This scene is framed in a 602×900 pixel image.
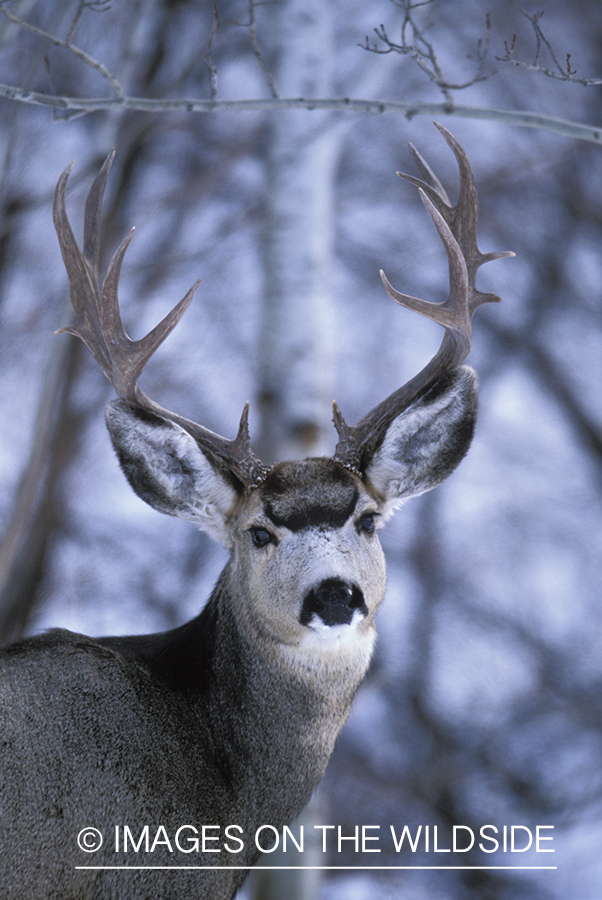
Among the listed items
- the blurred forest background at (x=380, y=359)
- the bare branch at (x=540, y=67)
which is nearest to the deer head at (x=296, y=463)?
the bare branch at (x=540, y=67)

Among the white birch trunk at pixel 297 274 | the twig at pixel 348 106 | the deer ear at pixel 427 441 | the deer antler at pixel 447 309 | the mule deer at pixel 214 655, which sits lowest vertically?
the mule deer at pixel 214 655

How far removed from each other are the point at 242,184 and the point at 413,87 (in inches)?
81.6

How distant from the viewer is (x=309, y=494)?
3.73m

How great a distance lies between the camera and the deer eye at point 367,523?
376 cm

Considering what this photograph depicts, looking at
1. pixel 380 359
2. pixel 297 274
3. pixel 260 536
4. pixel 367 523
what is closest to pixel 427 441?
pixel 367 523

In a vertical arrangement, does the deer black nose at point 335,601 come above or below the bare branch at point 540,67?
below

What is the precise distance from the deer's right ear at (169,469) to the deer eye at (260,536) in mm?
265

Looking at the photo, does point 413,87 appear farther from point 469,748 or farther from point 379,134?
point 469,748

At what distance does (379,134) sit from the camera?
10875mm

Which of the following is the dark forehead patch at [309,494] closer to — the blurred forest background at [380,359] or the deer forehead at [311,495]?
the deer forehead at [311,495]

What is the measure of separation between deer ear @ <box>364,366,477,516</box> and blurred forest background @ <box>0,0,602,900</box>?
2.32 meters

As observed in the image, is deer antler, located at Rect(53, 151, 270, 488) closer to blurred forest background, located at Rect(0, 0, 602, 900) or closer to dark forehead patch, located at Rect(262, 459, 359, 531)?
dark forehead patch, located at Rect(262, 459, 359, 531)

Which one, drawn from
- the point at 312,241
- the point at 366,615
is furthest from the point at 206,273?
the point at 366,615

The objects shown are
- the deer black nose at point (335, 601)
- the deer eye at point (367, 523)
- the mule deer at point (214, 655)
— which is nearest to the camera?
the mule deer at point (214, 655)
